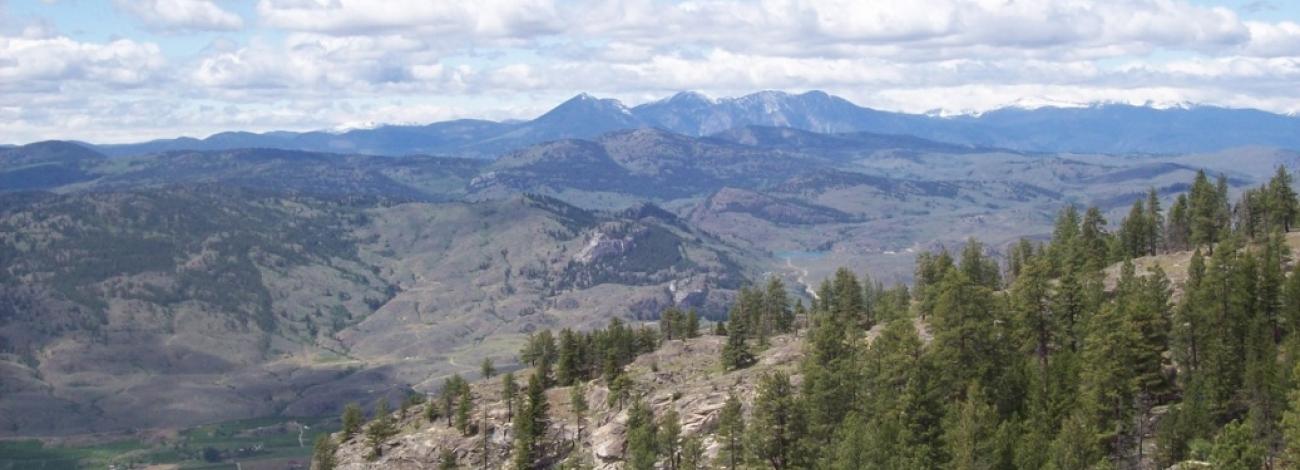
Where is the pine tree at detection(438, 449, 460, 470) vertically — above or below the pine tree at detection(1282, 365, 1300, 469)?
below

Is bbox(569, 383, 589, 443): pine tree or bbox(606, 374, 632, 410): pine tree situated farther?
bbox(606, 374, 632, 410): pine tree

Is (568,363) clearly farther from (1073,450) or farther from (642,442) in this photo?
(1073,450)

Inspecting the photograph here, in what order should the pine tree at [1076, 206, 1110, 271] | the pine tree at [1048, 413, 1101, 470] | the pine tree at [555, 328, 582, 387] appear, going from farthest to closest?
the pine tree at [555, 328, 582, 387] < the pine tree at [1076, 206, 1110, 271] < the pine tree at [1048, 413, 1101, 470]

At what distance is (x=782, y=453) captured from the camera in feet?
433

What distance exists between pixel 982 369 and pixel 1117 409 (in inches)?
616

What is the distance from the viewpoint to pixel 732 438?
440 ft

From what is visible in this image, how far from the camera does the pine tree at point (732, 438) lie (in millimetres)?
133625

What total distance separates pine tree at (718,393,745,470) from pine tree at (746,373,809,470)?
89.0 inches

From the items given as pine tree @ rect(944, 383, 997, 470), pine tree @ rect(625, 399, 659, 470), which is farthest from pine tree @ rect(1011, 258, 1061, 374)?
pine tree @ rect(625, 399, 659, 470)

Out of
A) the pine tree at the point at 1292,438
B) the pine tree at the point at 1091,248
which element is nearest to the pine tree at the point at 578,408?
the pine tree at the point at 1091,248

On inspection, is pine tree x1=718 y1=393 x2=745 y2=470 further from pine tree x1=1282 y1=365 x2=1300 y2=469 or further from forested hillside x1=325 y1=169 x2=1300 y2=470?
pine tree x1=1282 y1=365 x2=1300 y2=469

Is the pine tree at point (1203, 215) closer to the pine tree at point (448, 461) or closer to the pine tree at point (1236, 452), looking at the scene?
the pine tree at point (1236, 452)

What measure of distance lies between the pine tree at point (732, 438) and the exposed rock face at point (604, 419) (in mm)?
10236

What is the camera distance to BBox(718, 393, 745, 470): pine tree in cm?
13362
